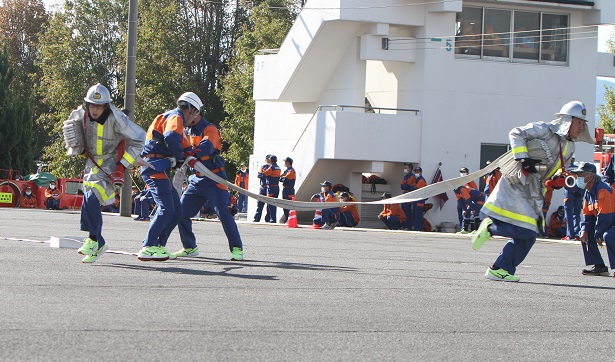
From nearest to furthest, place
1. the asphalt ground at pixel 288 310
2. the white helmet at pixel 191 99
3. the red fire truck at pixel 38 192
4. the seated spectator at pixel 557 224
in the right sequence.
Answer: the asphalt ground at pixel 288 310
the white helmet at pixel 191 99
the seated spectator at pixel 557 224
the red fire truck at pixel 38 192

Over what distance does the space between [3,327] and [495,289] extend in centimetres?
548

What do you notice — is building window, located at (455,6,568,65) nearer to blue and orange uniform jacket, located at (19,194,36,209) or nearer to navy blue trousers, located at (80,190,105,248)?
blue and orange uniform jacket, located at (19,194,36,209)

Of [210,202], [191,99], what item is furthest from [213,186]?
[191,99]

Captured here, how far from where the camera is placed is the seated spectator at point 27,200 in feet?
126

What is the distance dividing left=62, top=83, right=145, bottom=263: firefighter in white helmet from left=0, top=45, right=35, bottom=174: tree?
38.3 metres

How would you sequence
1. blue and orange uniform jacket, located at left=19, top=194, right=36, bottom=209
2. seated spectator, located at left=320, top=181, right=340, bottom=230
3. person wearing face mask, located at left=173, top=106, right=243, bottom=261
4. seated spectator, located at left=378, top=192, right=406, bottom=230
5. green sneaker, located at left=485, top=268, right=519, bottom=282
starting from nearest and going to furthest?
green sneaker, located at left=485, top=268, right=519, bottom=282 → person wearing face mask, located at left=173, top=106, right=243, bottom=261 → seated spectator, located at left=320, top=181, right=340, bottom=230 → seated spectator, located at left=378, top=192, right=406, bottom=230 → blue and orange uniform jacket, located at left=19, top=194, right=36, bottom=209

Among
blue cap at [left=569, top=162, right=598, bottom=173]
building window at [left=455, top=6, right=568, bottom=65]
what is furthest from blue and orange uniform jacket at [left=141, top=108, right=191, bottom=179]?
building window at [left=455, top=6, right=568, bottom=65]

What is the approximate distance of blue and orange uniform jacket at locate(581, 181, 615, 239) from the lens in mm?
13477

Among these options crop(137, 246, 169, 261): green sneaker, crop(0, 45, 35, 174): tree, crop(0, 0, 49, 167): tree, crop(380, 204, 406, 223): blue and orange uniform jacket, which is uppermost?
crop(0, 0, 49, 167): tree

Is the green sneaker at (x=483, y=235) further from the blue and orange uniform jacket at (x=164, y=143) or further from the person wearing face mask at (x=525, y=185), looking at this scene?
the blue and orange uniform jacket at (x=164, y=143)

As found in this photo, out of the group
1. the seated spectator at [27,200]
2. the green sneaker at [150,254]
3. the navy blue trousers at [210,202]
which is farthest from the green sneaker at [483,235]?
the seated spectator at [27,200]

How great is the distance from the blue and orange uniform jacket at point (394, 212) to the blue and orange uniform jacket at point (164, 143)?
17.4 meters

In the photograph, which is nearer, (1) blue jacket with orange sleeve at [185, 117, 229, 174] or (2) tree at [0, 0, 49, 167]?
(1) blue jacket with orange sleeve at [185, 117, 229, 174]

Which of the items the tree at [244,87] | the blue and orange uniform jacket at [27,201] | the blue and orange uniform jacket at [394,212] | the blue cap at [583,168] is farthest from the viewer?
the tree at [244,87]
